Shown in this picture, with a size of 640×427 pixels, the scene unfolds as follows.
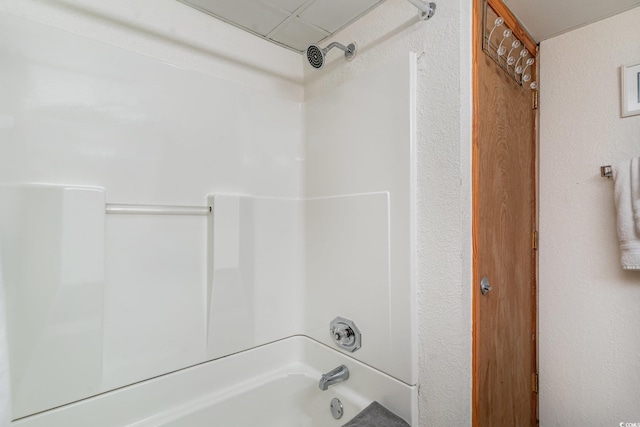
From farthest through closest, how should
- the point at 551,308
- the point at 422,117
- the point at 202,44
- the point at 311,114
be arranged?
1. the point at 311,114
2. the point at 551,308
3. the point at 202,44
4. the point at 422,117

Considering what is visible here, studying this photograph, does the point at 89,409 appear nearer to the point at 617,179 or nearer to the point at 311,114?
the point at 311,114

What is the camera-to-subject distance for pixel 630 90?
132 cm

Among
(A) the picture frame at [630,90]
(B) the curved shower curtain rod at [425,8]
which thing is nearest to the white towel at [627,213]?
(A) the picture frame at [630,90]

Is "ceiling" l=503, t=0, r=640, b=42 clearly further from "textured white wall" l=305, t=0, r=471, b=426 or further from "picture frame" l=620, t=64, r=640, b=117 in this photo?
"textured white wall" l=305, t=0, r=471, b=426

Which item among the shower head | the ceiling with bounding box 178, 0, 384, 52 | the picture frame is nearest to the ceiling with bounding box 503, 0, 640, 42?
the picture frame

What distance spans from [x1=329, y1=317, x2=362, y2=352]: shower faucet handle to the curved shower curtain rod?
1362 millimetres

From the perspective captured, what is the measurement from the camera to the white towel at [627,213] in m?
1.24

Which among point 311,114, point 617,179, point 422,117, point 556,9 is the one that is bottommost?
point 617,179

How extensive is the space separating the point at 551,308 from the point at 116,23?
2.47m

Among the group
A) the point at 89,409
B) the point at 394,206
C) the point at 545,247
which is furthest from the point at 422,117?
the point at 89,409

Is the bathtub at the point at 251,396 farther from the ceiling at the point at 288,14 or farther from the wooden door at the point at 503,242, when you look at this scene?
the ceiling at the point at 288,14

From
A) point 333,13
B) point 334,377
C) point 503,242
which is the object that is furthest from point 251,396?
point 333,13

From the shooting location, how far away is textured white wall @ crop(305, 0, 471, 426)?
1.06m

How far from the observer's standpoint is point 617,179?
4.25 ft
